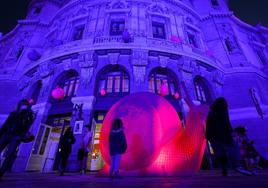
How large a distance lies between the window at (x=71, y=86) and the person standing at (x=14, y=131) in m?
8.36

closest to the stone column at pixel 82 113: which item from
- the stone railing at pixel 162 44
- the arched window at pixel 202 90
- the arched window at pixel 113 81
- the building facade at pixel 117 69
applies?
the building facade at pixel 117 69

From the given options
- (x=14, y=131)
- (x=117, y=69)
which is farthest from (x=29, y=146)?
(x=14, y=131)

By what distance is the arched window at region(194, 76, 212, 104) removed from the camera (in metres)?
13.7

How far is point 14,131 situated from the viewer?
3.72m

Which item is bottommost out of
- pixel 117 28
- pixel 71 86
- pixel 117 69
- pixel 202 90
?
pixel 71 86

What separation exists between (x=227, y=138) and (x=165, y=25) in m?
13.3

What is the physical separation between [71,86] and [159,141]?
10.2 meters

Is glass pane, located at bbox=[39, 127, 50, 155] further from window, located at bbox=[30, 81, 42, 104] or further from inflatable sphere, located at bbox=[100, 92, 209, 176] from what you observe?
inflatable sphere, located at bbox=[100, 92, 209, 176]

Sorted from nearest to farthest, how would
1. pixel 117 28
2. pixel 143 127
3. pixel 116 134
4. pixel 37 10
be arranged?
1. pixel 116 134
2. pixel 143 127
3. pixel 117 28
4. pixel 37 10

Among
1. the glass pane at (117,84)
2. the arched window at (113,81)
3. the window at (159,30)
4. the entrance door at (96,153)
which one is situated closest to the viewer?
the entrance door at (96,153)

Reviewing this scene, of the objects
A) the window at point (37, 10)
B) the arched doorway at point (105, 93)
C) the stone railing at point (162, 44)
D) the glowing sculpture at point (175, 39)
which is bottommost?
the arched doorway at point (105, 93)

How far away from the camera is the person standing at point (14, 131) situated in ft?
11.8

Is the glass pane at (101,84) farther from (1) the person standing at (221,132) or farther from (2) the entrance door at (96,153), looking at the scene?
(1) the person standing at (221,132)

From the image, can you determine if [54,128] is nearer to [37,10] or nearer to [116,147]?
[116,147]
